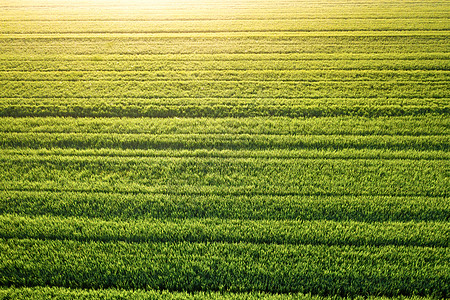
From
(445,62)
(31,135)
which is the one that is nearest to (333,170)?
(31,135)

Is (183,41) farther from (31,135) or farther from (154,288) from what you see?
(154,288)

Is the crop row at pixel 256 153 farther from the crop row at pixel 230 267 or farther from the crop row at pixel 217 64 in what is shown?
the crop row at pixel 217 64

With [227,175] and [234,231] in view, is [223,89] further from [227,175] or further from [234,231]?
[234,231]

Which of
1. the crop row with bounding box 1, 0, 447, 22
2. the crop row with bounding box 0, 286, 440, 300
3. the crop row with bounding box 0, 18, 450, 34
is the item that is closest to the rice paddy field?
the crop row with bounding box 0, 286, 440, 300

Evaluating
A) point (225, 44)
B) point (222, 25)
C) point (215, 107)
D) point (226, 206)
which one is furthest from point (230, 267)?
point (222, 25)

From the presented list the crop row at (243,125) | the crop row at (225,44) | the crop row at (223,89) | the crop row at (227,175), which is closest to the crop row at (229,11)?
the crop row at (225,44)
